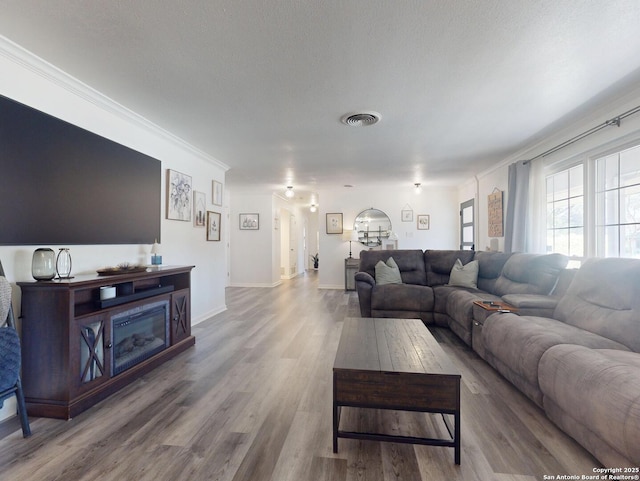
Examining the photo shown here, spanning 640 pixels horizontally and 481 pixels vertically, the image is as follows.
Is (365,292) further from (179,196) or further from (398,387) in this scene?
(179,196)

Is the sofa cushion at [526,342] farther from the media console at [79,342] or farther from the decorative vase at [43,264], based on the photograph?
the decorative vase at [43,264]

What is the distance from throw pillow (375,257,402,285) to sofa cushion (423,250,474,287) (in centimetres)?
53

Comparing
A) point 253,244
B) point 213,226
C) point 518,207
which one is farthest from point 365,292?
point 253,244

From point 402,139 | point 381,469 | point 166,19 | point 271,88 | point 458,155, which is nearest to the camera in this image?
point 381,469

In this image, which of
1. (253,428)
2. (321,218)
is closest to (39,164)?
(253,428)

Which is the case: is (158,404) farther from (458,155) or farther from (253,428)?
(458,155)

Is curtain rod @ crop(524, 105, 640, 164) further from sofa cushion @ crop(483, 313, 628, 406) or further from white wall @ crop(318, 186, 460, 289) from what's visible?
white wall @ crop(318, 186, 460, 289)

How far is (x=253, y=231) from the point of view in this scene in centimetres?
741

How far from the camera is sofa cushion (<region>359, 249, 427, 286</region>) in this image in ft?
15.0

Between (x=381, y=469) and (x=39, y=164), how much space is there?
2.79m

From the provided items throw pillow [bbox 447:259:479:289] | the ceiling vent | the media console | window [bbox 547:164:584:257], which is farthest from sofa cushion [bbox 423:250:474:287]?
the media console

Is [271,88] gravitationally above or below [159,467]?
above

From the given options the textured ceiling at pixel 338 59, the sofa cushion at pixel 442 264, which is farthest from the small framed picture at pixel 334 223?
the textured ceiling at pixel 338 59

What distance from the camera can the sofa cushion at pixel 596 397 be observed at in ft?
4.15
